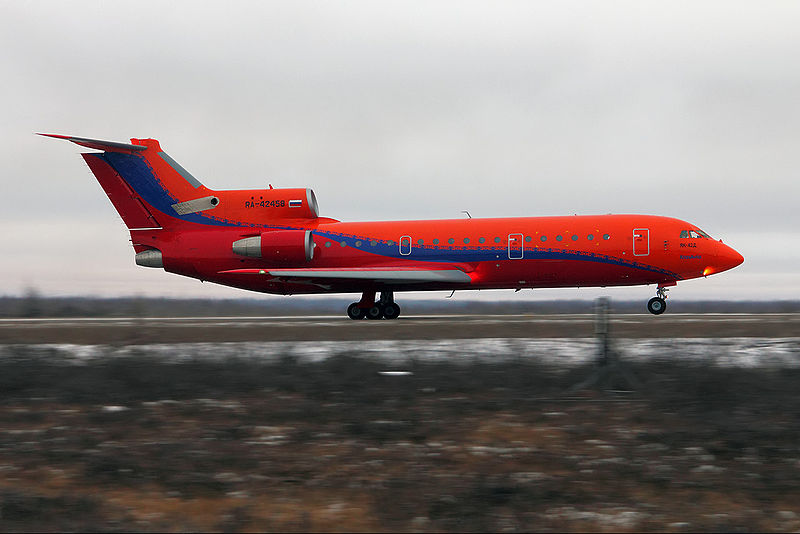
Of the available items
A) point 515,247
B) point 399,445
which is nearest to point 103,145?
point 515,247

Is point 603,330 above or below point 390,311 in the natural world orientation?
above

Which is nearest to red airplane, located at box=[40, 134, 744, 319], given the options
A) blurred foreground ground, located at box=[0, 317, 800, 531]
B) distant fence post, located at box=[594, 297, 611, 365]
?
blurred foreground ground, located at box=[0, 317, 800, 531]

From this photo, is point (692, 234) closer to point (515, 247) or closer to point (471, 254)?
point (515, 247)

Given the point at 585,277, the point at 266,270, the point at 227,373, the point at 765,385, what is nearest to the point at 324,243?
the point at 266,270

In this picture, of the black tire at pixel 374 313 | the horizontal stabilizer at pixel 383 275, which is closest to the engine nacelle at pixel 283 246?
the horizontal stabilizer at pixel 383 275

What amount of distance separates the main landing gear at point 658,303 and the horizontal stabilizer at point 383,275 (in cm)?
689

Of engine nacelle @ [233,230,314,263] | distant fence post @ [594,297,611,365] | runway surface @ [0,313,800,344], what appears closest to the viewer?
distant fence post @ [594,297,611,365]

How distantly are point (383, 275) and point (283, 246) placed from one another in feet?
14.8

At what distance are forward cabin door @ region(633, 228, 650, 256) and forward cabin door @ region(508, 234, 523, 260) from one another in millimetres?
4170

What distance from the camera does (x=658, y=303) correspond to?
30469 mm

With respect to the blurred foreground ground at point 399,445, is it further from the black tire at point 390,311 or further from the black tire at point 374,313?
the black tire at point 390,311

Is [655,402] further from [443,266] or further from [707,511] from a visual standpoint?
[443,266]

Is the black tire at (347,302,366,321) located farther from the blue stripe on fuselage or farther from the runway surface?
the runway surface

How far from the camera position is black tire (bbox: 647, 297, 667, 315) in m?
30.4
